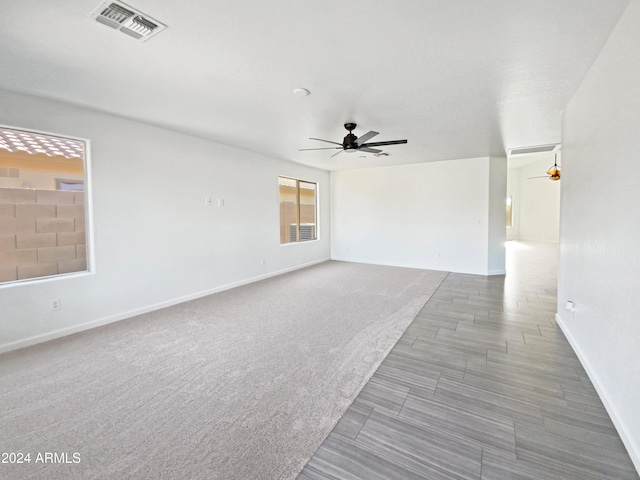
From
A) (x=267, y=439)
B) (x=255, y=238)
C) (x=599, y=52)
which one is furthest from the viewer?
(x=255, y=238)

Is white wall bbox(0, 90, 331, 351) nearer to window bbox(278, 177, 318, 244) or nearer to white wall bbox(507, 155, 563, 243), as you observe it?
window bbox(278, 177, 318, 244)

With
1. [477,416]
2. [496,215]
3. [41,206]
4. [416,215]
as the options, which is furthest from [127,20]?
[496,215]

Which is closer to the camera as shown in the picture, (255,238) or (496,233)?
(255,238)

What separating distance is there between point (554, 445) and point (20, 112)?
5186mm

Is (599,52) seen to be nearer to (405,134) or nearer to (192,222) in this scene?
(405,134)

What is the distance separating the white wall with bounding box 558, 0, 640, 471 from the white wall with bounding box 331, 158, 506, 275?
339 centimetres

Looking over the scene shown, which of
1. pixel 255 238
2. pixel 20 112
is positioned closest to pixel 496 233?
pixel 255 238

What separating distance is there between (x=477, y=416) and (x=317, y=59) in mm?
2844

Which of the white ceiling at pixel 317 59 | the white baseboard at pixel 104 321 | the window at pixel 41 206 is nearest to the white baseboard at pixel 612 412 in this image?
the white ceiling at pixel 317 59

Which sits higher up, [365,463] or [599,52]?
[599,52]

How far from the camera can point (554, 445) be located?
1.64m

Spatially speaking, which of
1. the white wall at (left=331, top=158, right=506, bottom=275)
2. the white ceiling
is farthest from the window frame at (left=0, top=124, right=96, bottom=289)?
the white wall at (left=331, top=158, right=506, bottom=275)

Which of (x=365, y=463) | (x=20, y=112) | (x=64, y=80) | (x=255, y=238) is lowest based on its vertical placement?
(x=365, y=463)

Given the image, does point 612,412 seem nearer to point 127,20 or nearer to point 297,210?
point 127,20
